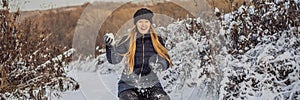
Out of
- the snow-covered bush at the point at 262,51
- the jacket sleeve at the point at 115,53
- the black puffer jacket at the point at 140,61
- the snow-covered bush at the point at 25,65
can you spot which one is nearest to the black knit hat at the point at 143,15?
the black puffer jacket at the point at 140,61

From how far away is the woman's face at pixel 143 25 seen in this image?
155 inches

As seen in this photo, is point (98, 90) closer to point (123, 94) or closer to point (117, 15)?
point (117, 15)

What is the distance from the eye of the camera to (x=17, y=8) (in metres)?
5.12

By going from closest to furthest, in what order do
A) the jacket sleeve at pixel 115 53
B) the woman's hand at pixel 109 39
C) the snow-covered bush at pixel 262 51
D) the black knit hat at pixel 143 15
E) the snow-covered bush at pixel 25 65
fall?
the woman's hand at pixel 109 39 → the jacket sleeve at pixel 115 53 → the black knit hat at pixel 143 15 → the snow-covered bush at pixel 262 51 → the snow-covered bush at pixel 25 65

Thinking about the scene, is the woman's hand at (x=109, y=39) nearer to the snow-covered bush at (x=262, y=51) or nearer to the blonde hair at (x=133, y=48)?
the blonde hair at (x=133, y=48)

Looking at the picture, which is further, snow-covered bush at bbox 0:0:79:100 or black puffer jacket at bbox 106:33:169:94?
snow-covered bush at bbox 0:0:79:100

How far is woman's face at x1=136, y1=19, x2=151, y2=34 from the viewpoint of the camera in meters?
3.93

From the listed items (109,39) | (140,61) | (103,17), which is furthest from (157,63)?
(103,17)

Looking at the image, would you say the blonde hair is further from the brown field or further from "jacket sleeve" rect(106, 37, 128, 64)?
the brown field

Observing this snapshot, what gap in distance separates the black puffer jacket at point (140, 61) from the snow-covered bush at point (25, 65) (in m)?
1.49

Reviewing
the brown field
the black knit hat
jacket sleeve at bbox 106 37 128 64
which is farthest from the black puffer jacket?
the brown field

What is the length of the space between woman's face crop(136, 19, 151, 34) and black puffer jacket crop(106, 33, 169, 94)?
0.15ft

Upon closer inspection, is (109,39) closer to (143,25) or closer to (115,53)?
(115,53)

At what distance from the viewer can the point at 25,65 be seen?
515 centimetres
